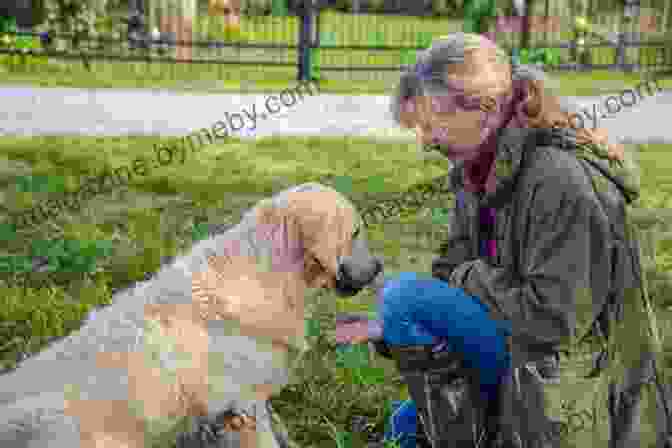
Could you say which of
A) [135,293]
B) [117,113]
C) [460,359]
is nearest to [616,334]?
[460,359]

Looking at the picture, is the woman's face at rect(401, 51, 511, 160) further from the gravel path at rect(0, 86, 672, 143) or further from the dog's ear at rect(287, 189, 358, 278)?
the gravel path at rect(0, 86, 672, 143)

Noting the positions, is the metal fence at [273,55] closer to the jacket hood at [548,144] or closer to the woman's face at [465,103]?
the woman's face at [465,103]

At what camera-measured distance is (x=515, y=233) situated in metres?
2.78

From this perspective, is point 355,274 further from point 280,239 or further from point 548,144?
point 548,144

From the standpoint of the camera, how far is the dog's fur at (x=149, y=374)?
2.59m

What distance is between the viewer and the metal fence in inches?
468

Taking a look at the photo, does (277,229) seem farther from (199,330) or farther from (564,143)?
Result: (564,143)

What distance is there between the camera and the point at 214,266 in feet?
9.60

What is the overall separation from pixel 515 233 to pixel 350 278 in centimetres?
65

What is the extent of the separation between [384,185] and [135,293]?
3906 millimetres

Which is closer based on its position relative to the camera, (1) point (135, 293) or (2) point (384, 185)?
(1) point (135, 293)

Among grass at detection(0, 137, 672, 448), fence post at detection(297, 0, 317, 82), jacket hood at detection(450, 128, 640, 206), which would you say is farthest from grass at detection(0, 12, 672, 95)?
jacket hood at detection(450, 128, 640, 206)

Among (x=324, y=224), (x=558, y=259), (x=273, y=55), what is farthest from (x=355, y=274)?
(x=273, y=55)

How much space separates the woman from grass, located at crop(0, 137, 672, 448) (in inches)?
7.3
